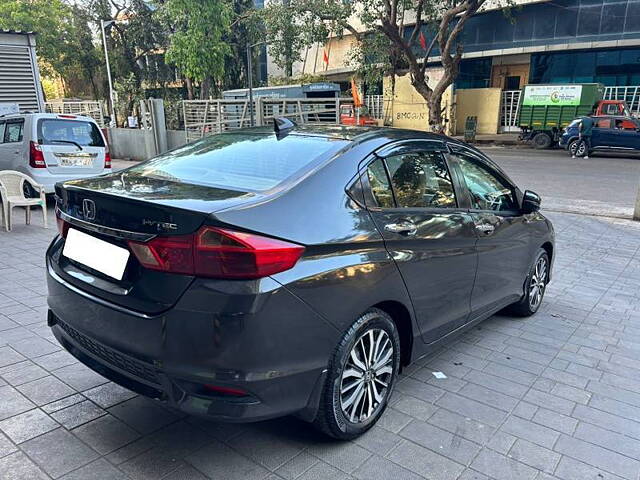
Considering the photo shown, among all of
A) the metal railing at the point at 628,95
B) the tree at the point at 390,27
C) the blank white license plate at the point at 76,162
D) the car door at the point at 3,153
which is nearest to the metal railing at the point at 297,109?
the tree at the point at 390,27

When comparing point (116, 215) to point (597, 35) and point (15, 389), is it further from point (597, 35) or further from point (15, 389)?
point (597, 35)

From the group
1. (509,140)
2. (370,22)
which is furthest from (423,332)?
(509,140)

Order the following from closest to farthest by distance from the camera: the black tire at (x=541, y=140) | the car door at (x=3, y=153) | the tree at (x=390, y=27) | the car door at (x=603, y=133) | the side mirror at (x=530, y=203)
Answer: the side mirror at (x=530, y=203)
the car door at (x=3, y=153)
the car door at (x=603, y=133)
the tree at (x=390, y=27)
the black tire at (x=541, y=140)

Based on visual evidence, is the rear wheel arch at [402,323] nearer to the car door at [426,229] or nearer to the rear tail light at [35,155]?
the car door at [426,229]

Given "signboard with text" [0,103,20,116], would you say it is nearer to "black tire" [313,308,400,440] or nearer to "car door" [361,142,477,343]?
"car door" [361,142,477,343]

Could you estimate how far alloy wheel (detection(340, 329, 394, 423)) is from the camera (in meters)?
2.60

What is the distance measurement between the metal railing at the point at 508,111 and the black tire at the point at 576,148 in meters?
7.97

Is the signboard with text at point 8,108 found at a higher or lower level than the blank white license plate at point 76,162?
higher

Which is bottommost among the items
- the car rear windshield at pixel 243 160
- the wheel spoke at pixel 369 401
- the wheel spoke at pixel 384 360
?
the wheel spoke at pixel 369 401

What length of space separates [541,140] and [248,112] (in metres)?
14.4

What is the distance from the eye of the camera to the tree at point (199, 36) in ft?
60.8

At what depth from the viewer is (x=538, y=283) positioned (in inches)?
183

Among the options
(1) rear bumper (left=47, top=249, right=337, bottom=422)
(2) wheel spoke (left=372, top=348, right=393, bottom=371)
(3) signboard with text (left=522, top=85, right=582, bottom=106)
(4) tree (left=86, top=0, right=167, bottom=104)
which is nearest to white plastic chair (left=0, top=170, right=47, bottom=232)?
(1) rear bumper (left=47, top=249, right=337, bottom=422)

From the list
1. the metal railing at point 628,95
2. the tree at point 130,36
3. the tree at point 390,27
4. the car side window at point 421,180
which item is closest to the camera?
the car side window at point 421,180
